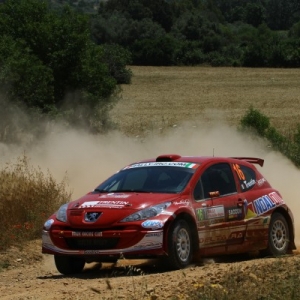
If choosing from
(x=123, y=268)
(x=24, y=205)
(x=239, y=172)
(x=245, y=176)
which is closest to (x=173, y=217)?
(x=123, y=268)

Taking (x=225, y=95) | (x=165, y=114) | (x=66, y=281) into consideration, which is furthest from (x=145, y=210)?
(x=225, y=95)

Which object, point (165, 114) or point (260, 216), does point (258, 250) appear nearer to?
point (260, 216)

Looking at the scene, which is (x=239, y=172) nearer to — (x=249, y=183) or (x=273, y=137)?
(x=249, y=183)

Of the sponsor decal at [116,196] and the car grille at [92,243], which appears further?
the sponsor decal at [116,196]

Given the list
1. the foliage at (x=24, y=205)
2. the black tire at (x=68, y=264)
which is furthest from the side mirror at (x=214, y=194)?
the foliage at (x=24, y=205)

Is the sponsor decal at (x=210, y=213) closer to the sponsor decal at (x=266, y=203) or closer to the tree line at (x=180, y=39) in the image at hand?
the sponsor decal at (x=266, y=203)

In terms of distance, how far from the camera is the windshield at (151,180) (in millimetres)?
11420

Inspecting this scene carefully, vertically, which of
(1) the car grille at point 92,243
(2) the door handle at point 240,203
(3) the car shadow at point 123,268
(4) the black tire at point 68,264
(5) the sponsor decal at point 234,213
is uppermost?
(2) the door handle at point 240,203

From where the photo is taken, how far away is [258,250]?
12.1 m

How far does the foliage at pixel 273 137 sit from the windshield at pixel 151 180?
37.7ft

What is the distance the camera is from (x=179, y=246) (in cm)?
1082

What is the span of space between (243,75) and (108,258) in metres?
47.1

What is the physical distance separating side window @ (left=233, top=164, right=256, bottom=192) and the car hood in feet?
4.60

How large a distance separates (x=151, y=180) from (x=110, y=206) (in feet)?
3.34
